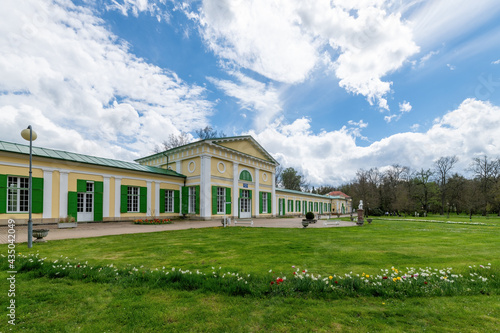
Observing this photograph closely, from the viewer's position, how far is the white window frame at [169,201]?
82.3ft

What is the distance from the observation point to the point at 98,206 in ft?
64.5

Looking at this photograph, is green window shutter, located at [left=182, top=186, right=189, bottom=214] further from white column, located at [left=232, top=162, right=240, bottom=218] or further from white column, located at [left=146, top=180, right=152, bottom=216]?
white column, located at [left=232, top=162, right=240, bottom=218]

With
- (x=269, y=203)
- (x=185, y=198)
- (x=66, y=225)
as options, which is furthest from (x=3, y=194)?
(x=269, y=203)

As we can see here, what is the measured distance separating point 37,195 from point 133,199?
A: 6861 mm

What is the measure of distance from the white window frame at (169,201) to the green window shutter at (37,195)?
9950 millimetres

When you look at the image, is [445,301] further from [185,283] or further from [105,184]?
[105,184]

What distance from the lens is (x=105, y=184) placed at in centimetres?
2019

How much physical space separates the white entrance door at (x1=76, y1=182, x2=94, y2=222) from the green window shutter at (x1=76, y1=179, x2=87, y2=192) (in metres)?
0.41

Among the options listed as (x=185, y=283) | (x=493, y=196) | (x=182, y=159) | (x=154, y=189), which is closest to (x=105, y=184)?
(x=154, y=189)

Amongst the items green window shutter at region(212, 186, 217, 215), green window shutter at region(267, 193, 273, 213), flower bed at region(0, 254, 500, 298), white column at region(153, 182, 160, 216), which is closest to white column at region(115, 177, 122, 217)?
white column at region(153, 182, 160, 216)

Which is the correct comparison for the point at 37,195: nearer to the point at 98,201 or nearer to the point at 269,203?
the point at 98,201

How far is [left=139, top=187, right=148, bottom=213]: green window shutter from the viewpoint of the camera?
2245cm

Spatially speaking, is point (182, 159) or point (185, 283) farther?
point (182, 159)

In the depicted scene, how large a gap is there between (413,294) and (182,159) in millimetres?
25012
